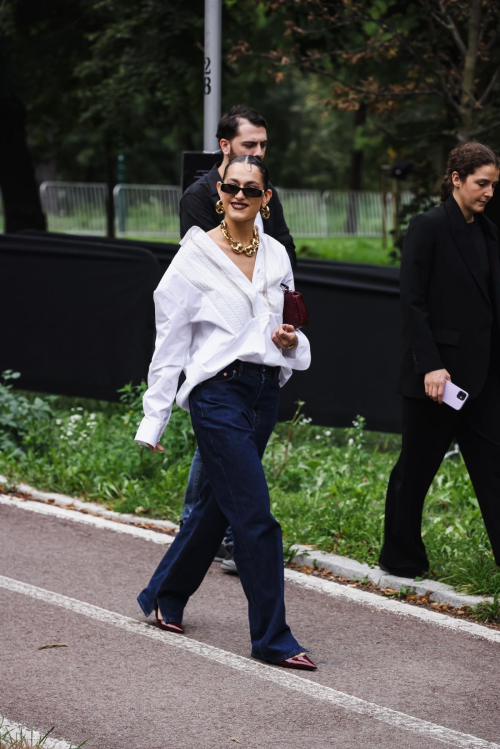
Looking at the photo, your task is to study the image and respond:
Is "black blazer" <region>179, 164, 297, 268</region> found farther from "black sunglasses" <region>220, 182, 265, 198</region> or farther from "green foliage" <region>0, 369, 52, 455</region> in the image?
"green foliage" <region>0, 369, 52, 455</region>

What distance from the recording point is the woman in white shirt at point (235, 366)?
14.6 ft

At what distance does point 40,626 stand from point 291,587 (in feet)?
4.40

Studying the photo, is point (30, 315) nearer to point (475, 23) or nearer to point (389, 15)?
point (475, 23)

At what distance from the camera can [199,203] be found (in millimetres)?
5500

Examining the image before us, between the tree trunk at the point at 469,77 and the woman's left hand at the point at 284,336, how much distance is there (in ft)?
22.7

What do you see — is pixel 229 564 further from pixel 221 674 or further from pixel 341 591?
pixel 221 674

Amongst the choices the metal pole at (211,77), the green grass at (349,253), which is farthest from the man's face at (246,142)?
the green grass at (349,253)

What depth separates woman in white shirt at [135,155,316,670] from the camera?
14.6 feet

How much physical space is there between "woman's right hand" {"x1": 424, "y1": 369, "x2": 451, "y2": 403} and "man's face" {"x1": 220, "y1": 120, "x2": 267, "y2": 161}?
132 centimetres

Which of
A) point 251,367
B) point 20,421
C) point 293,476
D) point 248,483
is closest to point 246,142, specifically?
point 251,367

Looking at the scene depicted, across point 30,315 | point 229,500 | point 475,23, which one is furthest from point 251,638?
point 475,23

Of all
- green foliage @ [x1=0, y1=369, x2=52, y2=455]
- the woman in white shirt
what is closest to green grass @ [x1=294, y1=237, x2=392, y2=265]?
green foliage @ [x1=0, y1=369, x2=52, y2=455]

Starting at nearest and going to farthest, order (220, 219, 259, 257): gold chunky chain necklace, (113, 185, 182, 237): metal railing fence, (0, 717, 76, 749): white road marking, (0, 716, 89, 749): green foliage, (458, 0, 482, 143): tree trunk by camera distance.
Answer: (0, 716, 89, 749): green foliage
(0, 717, 76, 749): white road marking
(220, 219, 259, 257): gold chunky chain necklace
(458, 0, 482, 143): tree trunk
(113, 185, 182, 237): metal railing fence

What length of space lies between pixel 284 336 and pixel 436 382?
1.10 meters
